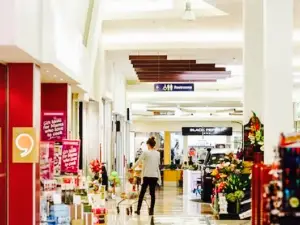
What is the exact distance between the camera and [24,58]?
584 cm

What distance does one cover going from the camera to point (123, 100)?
2055 cm

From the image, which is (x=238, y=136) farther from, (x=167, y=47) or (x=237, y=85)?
(x=167, y=47)

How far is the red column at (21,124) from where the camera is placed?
611cm

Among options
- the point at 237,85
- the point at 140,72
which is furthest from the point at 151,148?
the point at 237,85

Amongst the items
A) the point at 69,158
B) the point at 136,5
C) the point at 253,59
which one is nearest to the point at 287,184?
the point at 69,158

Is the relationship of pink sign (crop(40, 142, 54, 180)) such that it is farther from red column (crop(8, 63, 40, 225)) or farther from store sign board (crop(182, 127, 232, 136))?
store sign board (crop(182, 127, 232, 136))

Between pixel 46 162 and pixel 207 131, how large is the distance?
91.9 ft

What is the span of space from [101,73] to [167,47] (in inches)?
95.8

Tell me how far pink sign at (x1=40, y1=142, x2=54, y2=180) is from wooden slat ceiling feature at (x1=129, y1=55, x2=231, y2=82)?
812 cm

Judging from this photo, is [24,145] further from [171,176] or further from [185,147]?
[185,147]

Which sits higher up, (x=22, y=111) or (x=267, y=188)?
(x=22, y=111)

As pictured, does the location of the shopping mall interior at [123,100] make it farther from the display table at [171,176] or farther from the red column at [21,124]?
the display table at [171,176]

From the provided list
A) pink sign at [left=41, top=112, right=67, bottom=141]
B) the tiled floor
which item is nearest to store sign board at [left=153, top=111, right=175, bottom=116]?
the tiled floor

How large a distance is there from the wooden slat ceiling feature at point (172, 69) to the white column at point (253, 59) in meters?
5.41
